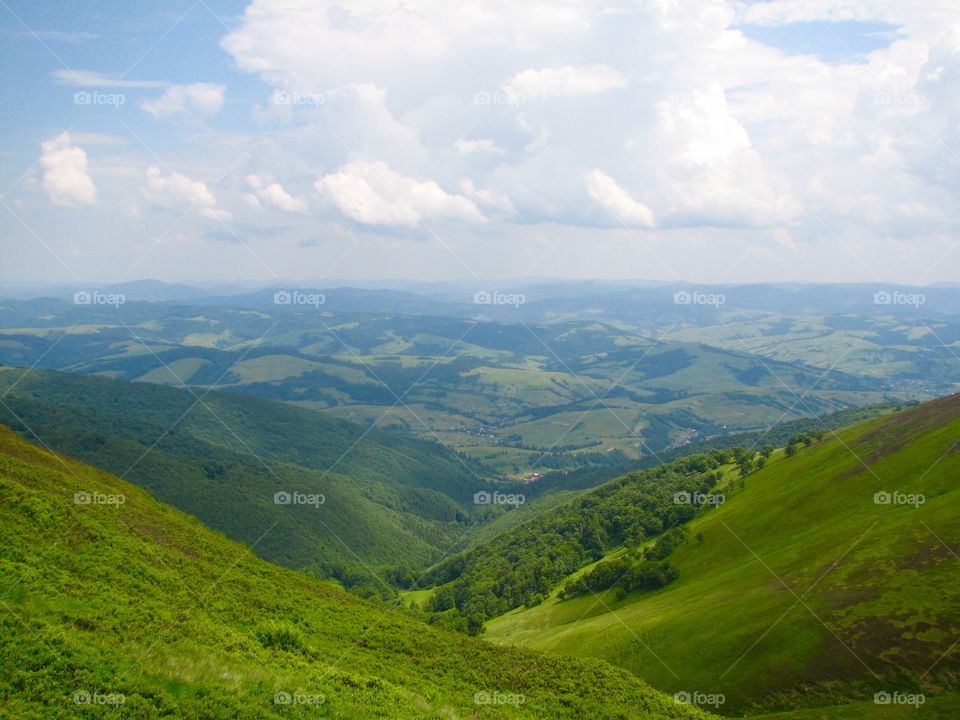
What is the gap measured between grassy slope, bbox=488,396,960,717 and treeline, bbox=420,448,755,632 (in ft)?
46.6

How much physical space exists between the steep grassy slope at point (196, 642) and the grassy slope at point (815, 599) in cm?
1467

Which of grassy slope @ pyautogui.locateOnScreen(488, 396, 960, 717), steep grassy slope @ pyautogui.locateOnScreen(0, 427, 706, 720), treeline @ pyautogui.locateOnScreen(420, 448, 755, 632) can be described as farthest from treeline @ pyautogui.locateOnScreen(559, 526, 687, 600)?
steep grassy slope @ pyautogui.locateOnScreen(0, 427, 706, 720)

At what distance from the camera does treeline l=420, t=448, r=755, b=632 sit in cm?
12000

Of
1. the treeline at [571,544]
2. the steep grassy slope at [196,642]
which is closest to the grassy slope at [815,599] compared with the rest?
the treeline at [571,544]

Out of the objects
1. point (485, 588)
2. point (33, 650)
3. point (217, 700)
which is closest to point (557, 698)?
point (217, 700)

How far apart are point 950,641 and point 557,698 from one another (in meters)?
33.9

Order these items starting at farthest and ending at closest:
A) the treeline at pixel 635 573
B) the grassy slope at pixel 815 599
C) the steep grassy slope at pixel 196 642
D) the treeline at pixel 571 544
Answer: the treeline at pixel 571 544
the treeline at pixel 635 573
the grassy slope at pixel 815 599
the steep grassy slope at pixel 196 642

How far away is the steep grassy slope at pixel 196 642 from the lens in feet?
74.2

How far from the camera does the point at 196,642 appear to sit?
2898cm

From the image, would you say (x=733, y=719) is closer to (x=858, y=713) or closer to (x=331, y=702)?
(x=858, y=713)

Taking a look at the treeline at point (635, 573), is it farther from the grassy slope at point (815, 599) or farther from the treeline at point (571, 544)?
the grassy slope at point (815, 599)

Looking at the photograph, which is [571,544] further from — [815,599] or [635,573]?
[815,599]

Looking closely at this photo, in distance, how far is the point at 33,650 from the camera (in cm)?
2253

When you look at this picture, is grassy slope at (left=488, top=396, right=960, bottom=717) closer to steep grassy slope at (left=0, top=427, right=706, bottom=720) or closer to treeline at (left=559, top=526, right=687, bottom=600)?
treeline at (left=559, top=526, right=687, bottom=600)
